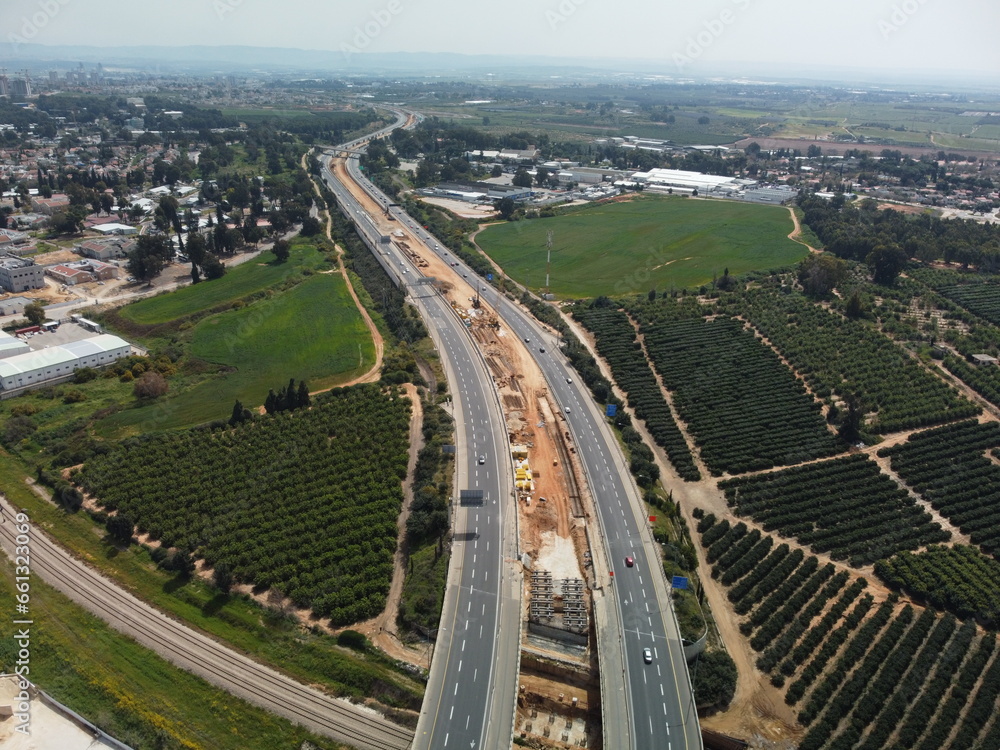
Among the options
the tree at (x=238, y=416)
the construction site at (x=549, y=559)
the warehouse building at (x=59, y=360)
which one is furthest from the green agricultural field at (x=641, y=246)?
the warehouse building at (x=59, y=360)

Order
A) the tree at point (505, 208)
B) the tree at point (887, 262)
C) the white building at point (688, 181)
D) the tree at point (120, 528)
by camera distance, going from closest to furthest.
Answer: the tree at point (120, 528) < the tree at point (887, 262) < the tree at point (505, 208) < the white building at point (688, 181)

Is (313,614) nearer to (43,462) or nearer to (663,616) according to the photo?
(663,616)

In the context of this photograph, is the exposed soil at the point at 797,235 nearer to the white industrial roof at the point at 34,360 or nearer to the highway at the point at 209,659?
the highway at the point at 209,659

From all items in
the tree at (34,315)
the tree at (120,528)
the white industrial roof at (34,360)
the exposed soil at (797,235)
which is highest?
the exposed soil at (797,235)

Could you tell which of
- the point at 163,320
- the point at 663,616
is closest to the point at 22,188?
the point at 163,320

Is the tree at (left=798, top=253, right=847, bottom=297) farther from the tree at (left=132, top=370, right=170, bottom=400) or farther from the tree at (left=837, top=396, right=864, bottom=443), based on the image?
the tree at (left=132, top=370, right=170, bottom=400)

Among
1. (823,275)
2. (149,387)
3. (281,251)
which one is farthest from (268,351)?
(823,275)
